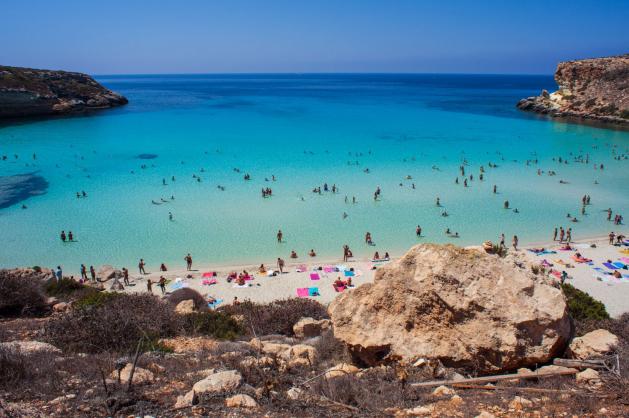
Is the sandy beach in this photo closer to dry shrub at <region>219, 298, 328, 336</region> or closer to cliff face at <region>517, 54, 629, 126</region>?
dry shrub at <region>219, 298, 328, 336</region>

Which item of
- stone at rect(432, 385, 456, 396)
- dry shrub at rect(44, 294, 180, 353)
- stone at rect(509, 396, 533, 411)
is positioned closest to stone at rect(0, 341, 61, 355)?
dry shrub at rect(44, 294, 180, 353)

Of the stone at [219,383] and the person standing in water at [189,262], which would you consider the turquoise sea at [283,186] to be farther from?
the stone at [219,383]

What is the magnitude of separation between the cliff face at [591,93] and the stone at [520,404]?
2753 inches

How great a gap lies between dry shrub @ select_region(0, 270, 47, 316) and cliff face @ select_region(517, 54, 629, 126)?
2801 inches

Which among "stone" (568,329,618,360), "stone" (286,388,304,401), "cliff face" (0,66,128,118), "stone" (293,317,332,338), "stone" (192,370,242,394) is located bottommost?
"stone" (293,317,332,338)

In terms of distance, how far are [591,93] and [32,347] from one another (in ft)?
270

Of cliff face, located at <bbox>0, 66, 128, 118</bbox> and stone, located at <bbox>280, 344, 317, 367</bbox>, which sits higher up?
cliff face, located at <bbox>0, 66, 128, 118</bbox>

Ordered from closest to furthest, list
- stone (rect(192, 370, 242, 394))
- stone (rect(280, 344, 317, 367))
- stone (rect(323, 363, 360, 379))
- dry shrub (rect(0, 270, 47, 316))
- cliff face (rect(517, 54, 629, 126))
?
stone (rect(192, 370, 242, 394)), stone (rect(323, 363, 360, 379)), stone (rect(280, 344, 317, 367)), dry shrub (rect(0, 270, 47, 316)), cliff face (rect(517, 54, 629, 126))

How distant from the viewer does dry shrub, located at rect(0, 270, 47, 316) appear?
10.2 meters

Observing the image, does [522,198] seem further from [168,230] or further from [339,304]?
[339,304]

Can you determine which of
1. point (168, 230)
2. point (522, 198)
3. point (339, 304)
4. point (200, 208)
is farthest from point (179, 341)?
point (522, 198)

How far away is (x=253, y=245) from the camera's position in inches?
842

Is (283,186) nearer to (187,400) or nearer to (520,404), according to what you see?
(187,400)

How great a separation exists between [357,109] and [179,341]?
3015 inches
